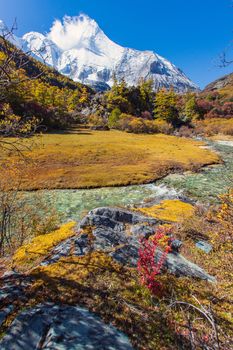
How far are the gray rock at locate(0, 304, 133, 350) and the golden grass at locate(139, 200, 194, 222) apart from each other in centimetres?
1166

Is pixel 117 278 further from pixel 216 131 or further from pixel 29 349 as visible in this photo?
pixel 216 131

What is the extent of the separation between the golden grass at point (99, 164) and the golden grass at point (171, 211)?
40.1 ft

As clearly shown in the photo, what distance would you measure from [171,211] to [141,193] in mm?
9959

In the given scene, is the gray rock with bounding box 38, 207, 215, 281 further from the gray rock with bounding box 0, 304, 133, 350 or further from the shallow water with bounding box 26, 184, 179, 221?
the shallow water with bounding box 26, 184, 179, 221

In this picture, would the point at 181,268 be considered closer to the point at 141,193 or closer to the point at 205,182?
the point at 141,193

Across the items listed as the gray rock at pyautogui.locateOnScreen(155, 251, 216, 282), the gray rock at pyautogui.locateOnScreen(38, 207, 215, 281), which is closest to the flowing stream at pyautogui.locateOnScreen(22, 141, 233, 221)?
the gray rock at pyautogui.locateOnScreen(38, 207, 215, 281)

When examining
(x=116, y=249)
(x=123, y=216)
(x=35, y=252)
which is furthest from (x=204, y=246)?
(x=35, y=252)

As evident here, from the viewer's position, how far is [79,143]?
57594 mm

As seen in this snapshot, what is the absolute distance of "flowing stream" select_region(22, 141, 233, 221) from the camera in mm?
23495

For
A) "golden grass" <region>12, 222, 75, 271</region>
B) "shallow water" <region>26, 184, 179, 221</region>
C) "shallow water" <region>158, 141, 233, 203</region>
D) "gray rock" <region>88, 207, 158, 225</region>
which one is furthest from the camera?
"shallow water" <region>158, 141, 233, 203</region>

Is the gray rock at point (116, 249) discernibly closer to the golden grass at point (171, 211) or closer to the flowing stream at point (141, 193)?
the golden grass at point (171, 211)

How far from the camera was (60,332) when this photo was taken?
15.2ft

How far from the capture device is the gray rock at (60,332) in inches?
175

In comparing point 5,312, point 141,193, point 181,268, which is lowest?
point 141,193
